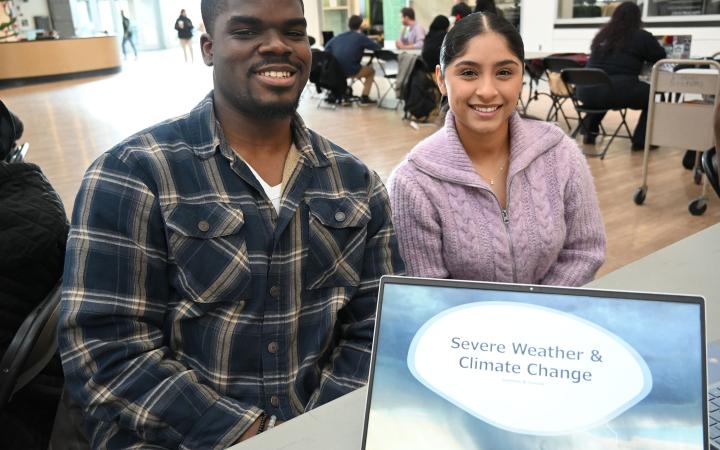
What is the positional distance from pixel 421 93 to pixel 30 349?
6.48m

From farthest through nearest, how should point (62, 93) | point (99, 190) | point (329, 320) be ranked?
point (62, 93), point (329, 320), point (99, 190)

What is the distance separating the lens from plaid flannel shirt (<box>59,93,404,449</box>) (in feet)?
Result: 3.39

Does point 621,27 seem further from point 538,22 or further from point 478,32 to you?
point 538,22

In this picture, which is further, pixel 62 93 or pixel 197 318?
pixel 62 93

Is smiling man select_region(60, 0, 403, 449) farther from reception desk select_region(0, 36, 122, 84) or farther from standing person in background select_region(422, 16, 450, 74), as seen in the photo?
reception desk select_region(0, 36, 122, 84)

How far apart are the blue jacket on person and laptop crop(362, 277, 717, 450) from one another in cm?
819

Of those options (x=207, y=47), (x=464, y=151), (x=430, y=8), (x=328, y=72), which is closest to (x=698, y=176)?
(x=464, y=151)

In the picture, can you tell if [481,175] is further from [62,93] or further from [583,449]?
[62,93]

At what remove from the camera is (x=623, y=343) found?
67 centimetres

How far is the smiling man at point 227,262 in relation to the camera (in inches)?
40.8

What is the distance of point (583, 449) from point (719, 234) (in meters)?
1.12

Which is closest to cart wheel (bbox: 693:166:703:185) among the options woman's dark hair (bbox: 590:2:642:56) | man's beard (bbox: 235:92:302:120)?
woman's dark hair (bbox: 590:2:642:56)

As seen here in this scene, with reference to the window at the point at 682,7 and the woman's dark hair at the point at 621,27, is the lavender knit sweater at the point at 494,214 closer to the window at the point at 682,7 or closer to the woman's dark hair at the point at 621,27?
the woman's dark hair at the point at 621,27

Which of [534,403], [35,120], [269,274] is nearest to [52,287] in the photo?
[269,274]
